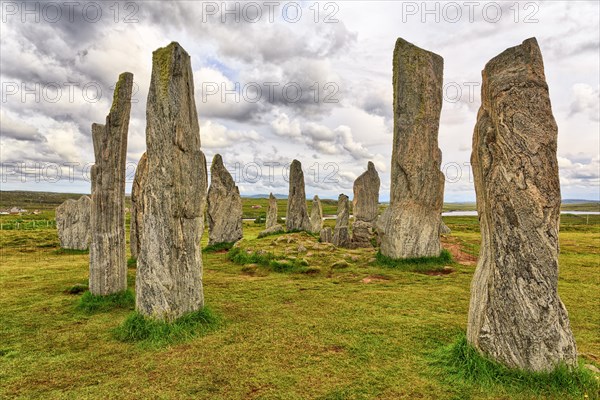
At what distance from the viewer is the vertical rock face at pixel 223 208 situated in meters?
21.7

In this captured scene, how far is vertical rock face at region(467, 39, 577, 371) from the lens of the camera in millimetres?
5344

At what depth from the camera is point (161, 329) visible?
745 centimetres

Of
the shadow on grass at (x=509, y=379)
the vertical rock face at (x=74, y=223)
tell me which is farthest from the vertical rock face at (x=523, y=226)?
the vertical rock face at (x=74, y=223)

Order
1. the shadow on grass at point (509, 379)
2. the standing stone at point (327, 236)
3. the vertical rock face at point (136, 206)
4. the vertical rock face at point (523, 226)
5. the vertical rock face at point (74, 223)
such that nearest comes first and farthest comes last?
the shadow on grass at point (509, 379), the vertical rock face at point (523, 226), the vertical rock face at point (136, 206), the vertical rock face at point (74, 223), the standing stone at point (327, 236)

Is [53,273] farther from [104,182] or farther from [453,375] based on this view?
[453,375]

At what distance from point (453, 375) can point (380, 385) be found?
127 cm

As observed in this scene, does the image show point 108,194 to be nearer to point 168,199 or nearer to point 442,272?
point 168,199

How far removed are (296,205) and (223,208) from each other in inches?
291

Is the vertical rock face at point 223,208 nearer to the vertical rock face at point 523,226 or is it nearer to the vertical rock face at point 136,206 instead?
the vertical rock face at point 136,206

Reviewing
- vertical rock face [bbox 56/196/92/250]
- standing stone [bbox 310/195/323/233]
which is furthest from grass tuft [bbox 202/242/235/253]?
standing stone [bbox 310/195/323/233]

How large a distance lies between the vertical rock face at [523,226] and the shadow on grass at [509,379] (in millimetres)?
135

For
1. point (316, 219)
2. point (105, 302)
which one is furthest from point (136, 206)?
point (316, 219)

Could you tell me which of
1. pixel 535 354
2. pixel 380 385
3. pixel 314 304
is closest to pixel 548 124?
pixel 535 354

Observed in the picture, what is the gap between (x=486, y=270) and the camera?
5.92 meters
